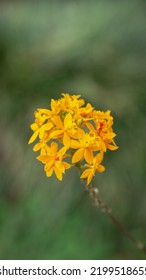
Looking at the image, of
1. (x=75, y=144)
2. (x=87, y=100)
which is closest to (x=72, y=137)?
(x=75, y=144)

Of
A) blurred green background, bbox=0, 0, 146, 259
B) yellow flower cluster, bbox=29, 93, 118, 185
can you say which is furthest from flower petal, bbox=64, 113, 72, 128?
blurred green background, bbox=0, 0, 146, 259

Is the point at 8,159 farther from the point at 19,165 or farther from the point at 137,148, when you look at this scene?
the point at 137,148

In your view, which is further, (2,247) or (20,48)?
(20,48)

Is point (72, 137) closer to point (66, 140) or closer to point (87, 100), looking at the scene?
point (66, 140)

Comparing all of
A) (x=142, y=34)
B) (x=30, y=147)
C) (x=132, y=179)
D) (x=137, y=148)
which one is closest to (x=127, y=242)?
(x=132, y=179)

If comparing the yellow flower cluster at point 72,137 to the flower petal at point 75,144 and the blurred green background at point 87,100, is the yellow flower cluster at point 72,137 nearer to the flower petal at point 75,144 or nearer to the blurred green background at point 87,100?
the flower petal at point 75,144

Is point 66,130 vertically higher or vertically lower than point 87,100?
lower

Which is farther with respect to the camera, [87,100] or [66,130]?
[87,100]
